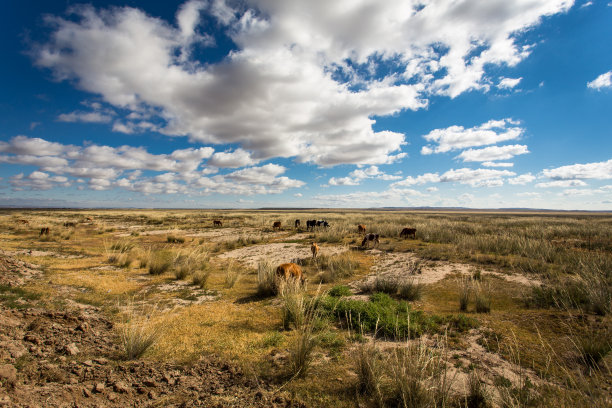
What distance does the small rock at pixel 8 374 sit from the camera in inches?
113

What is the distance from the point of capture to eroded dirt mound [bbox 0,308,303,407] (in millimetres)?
2939

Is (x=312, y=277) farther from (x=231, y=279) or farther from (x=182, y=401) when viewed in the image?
(x=182, y=401)

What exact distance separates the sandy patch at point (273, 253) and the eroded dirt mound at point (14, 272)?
8.12m

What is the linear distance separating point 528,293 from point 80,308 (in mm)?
12562

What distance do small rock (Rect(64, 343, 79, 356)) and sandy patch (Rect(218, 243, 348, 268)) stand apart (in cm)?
936

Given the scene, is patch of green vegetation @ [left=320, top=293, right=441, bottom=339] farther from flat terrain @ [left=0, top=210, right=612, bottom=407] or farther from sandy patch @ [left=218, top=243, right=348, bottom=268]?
sandy patch @ [left=218, top=243, right=348, bottom=268]

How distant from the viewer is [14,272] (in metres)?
8.30

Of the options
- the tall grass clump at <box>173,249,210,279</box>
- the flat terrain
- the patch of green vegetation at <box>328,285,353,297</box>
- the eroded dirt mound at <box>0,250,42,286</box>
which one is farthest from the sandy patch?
the eroded dirt mound at <box>0,250,42,286</box>

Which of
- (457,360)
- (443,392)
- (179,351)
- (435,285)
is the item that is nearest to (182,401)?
(179,351)

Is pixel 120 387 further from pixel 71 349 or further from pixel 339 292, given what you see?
pixel 339 292

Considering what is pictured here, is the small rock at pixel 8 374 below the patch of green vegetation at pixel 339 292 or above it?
above

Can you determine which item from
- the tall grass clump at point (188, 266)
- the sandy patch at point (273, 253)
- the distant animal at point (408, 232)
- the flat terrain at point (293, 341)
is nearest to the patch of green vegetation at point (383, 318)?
the flat terrain at point (293, 341)

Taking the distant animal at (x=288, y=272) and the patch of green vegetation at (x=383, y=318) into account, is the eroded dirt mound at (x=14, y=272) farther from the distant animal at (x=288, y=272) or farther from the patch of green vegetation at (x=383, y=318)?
the patch of green vegetation at (x=383, y=318)

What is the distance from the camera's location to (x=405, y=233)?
71.6 feet
